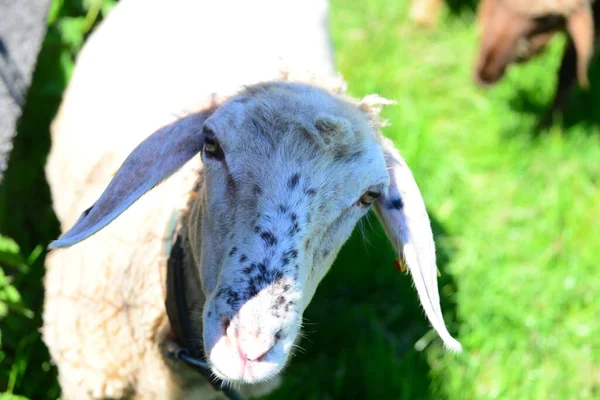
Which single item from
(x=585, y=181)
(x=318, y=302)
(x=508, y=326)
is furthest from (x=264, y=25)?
(x=585, y=181)

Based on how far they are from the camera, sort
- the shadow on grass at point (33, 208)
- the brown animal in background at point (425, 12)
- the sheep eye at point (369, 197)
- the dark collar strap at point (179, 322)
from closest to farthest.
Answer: the sheep eye at point (369, 197) → the dark collar strap at point (179, 322) → the shadow on grass at point (33, 208) → the brown animal in background at point (425, 12)

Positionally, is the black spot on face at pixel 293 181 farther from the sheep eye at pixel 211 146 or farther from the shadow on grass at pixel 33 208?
the shadow on grass at pixel 33 208

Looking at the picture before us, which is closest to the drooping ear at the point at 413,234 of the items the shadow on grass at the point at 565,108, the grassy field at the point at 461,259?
the grassy field at the point at 461,259

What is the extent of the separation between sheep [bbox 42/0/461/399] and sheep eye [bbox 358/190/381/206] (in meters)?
0.02

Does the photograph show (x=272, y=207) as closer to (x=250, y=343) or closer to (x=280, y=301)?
(x=280, y=301)

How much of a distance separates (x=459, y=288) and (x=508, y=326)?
315 mm

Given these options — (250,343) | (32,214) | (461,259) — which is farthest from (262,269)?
(461,259)

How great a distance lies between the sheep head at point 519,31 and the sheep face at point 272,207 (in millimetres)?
2942

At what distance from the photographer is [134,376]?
2688mm

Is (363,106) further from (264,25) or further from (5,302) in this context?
(5,302)

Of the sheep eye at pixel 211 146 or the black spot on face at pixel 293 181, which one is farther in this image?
the sheep eye at pixel 211 146

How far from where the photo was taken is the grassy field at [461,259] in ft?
11.4

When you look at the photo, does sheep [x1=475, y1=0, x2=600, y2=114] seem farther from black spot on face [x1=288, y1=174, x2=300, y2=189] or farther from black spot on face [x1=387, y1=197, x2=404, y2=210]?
black spot on face [x1=288, y1=174, x2=300, y2=189]

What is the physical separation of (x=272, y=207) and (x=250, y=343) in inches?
15.2
